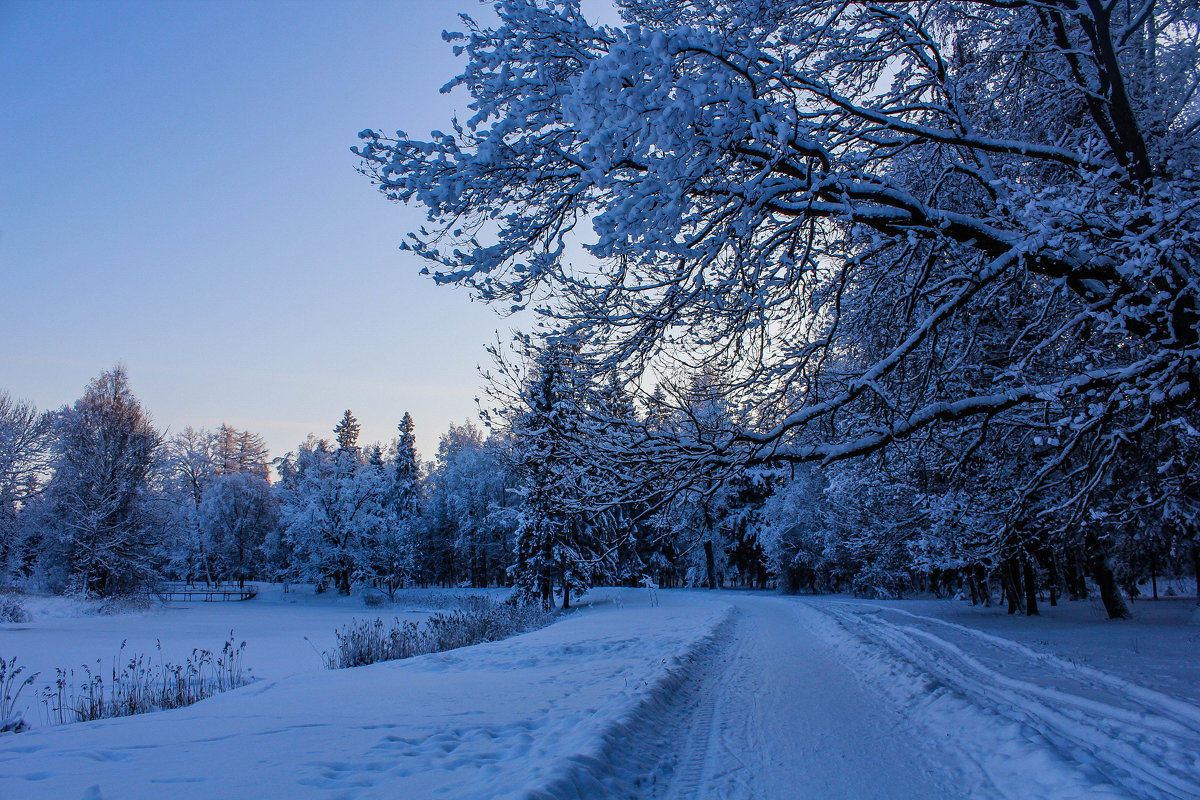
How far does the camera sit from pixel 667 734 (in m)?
5.44

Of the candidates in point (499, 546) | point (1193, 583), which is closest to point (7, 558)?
point (499, 546)

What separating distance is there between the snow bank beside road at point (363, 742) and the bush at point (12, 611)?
22215 millimetres

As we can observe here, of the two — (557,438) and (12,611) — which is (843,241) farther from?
(12,611)

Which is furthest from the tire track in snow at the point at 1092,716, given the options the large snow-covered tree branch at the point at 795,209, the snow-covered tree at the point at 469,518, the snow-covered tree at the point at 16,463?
the snow-covered tree at the point at 469,518

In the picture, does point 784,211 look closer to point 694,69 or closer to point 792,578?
point 694,69

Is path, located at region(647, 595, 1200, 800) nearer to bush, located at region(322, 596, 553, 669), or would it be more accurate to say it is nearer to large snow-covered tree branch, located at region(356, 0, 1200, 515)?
large snow-covered tree branch, located at region(356, 0, 1200, 515)

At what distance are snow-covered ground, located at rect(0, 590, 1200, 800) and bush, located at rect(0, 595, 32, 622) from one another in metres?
22.3

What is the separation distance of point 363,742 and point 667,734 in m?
2.62

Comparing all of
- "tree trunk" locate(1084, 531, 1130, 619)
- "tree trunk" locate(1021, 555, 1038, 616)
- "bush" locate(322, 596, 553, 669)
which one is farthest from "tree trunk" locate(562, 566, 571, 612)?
"tree trunk" locate(1084, 531, 1130, 619)

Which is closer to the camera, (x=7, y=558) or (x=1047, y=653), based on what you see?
(x=1047, y=653)

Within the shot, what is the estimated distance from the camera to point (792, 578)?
39375 millimetres

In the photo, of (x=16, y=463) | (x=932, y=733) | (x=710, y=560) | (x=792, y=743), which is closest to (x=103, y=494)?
(x=16, y=463)

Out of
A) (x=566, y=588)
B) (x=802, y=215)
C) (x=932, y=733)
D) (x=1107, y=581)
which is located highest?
(x=802, y=215)

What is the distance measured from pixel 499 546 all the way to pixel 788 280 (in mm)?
55474
